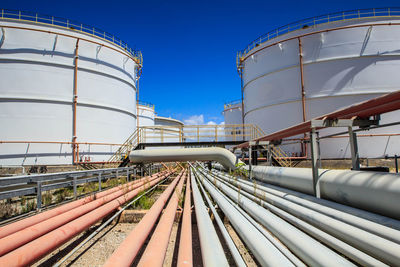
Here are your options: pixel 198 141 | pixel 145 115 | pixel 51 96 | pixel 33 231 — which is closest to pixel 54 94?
pixel 51 96

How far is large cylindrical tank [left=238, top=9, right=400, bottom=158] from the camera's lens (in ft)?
43.2

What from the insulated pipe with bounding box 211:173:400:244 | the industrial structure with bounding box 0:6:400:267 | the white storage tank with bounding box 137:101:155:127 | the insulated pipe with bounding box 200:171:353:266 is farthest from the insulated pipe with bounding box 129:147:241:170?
the white storage tank with bounding box 137:101:155:127

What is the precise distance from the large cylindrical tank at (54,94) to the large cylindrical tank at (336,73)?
1139 cm

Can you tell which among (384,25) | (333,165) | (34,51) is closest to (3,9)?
(34,51)

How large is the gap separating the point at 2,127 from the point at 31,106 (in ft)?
5.67

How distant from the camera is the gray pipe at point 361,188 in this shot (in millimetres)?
2143

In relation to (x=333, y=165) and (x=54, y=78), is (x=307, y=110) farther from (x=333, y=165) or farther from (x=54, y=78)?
(x=54, y=78)

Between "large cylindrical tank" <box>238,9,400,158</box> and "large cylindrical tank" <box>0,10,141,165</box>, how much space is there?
11.4 metres

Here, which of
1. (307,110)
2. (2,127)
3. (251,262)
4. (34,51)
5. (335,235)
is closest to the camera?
(335,235)

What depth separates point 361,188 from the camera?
8.09 feet

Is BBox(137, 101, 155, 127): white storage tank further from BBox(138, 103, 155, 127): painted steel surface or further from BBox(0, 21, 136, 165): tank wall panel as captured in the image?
BBox(0, 21, 136, 165): tank wall panel

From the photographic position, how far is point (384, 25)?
43.9 ft

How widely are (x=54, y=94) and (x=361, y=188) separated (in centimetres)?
1506

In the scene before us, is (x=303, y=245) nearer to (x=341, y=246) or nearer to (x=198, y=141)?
(x=341, y=246)
